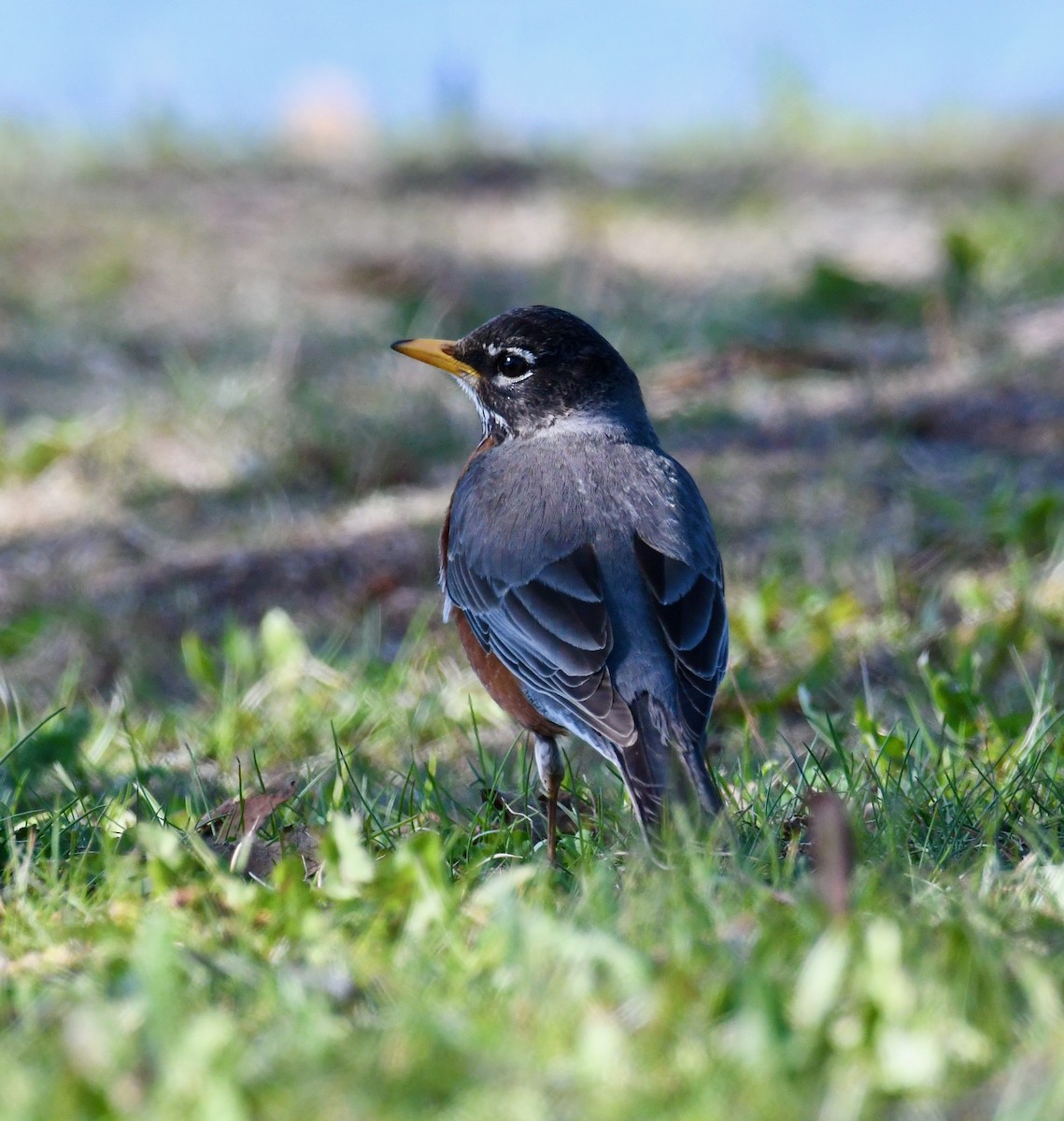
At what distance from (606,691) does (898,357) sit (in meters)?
4.81

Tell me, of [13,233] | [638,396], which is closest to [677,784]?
[638,396]

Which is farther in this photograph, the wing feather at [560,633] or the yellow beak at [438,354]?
the yellow beak at [438,354]

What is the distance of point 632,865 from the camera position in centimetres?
305

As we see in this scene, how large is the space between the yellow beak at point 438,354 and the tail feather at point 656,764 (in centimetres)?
172

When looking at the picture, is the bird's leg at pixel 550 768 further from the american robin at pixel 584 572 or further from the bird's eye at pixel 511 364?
the bird's eye at pixel 511 364

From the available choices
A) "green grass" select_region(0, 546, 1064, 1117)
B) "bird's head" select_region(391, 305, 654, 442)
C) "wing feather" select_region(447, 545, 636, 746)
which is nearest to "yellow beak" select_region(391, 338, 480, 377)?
"bird's head" select_region(391, 305, 654, 442)

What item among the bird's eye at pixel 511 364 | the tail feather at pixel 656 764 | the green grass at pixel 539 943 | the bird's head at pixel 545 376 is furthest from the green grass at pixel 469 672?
the bird's eye at pixel 511 364

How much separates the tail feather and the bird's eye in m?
1.55

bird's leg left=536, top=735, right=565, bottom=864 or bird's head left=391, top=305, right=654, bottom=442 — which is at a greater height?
bird's head left=391, top=305, right=654, bottom=442

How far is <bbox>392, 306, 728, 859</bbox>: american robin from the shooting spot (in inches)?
149

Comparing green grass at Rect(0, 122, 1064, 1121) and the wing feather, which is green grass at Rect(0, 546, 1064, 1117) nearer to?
green grass at Rect(0, 122, 1064, 1121)

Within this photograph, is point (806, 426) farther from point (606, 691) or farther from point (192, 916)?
point (192, 916)

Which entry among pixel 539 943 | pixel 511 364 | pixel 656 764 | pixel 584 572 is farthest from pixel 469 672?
pixel 539 943

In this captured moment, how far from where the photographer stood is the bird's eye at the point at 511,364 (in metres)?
5.01
